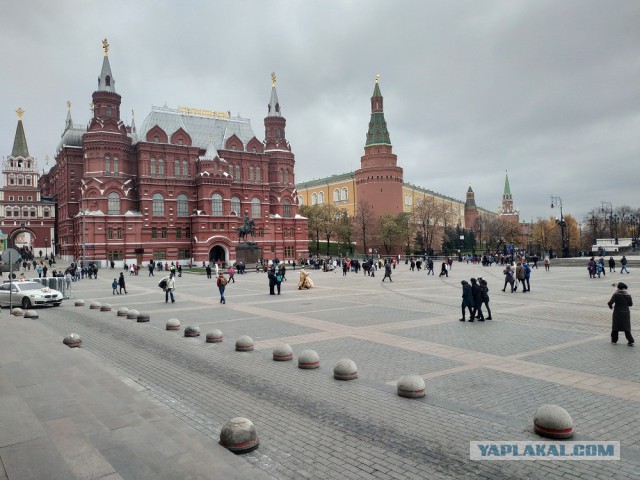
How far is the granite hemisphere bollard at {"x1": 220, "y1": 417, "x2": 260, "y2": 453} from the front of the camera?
5.65 metres

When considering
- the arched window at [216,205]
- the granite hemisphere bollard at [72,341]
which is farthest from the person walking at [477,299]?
the arched window at [216,205]

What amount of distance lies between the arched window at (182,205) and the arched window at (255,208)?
10.2 metres

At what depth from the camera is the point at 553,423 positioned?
5980mm

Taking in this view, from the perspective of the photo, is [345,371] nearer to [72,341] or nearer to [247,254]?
[72,341]

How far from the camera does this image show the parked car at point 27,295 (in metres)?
21.2

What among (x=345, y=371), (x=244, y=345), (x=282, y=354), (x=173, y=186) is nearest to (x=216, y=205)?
(x=173, y=186)

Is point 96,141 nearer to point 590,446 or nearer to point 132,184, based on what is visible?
point 132,184

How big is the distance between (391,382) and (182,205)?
208 ft

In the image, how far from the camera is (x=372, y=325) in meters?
14.7

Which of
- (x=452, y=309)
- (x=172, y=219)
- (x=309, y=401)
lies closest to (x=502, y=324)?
(x=452, y=309)

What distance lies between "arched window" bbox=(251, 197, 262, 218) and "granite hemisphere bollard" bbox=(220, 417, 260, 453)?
68577 mm

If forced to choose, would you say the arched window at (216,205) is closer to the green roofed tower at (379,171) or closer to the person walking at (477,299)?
the green roofed tower at (379,171)

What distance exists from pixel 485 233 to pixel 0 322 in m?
108

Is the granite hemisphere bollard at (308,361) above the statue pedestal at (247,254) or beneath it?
beneath
